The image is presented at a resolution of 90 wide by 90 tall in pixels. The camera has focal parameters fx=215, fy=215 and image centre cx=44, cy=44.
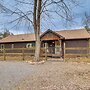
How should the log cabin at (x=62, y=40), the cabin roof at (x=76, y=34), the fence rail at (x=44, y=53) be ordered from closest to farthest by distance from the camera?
the fence rail at (x=44, y=53)
the log cabin at (x=62, y=40)
the cabin roof at (x=76, y=34)

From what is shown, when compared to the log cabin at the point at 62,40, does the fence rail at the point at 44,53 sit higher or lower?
lower

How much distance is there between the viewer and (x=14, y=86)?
8.76m

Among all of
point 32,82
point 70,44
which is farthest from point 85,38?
point 32,82

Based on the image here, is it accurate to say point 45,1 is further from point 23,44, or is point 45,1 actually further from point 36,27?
point 23,44

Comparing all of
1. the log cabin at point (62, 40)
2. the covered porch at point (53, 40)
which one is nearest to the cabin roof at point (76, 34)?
the log cabin at point (62, 40)

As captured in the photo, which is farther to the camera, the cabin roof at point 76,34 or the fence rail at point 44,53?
the cabin roof at point 76,34

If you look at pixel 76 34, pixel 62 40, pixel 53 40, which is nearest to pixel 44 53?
pixel 62 40

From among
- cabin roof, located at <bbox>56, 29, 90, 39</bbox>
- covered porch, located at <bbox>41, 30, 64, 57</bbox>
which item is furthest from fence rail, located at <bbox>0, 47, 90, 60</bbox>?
cabin roof, located at <bbox>56, 29, 90, 39</bbox>

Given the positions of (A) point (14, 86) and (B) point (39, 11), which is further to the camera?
(B) point (39, 11)

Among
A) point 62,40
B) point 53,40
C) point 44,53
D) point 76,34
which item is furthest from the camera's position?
point 53,40

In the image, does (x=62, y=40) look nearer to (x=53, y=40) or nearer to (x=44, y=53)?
(x=53, y=40)

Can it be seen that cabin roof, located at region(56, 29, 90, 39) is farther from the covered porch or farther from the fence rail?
the fence rail

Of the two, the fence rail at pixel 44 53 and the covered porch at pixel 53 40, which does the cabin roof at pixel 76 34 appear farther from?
the fence rail at pixel 44 53

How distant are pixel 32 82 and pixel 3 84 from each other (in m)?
1.26
